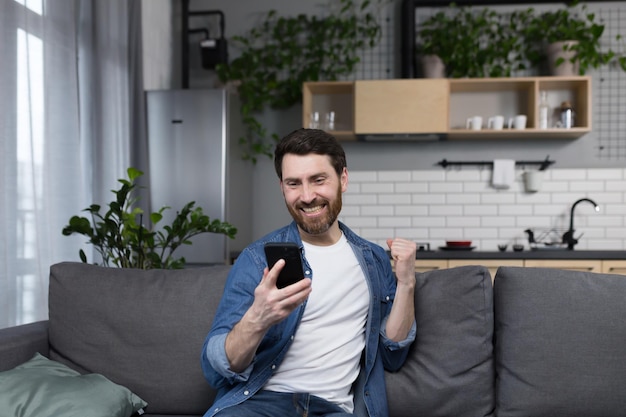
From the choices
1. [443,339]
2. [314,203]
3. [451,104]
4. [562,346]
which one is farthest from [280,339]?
[451,104]

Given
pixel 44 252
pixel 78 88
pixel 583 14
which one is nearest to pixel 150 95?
pixel 78 88

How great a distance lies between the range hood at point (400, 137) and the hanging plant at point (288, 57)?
21.7 inches

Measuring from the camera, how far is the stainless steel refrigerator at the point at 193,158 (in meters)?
4.13

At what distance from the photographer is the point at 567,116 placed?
4410 mm

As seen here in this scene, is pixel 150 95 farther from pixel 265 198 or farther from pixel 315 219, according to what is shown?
pixel 315 219

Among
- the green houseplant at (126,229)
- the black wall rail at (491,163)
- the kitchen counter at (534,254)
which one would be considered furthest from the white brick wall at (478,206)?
the green houseplant at (126,229)

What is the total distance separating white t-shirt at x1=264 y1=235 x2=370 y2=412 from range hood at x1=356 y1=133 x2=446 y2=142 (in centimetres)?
269

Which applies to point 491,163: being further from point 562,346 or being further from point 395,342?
point 395,342

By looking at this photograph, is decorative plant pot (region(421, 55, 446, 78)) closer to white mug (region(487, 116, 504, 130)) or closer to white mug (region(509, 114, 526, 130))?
white mug (region(487, 116, 504, 130))

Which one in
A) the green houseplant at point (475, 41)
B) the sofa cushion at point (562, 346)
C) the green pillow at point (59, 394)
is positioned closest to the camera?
the green pillow at point (59, 394)

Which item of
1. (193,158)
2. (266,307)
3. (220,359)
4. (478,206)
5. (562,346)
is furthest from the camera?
(478,206)

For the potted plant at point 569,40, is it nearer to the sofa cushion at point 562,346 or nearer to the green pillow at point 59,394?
the sofa cushion at point 562,346

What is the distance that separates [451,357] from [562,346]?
0.31 m

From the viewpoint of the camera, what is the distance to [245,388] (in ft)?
5.64
